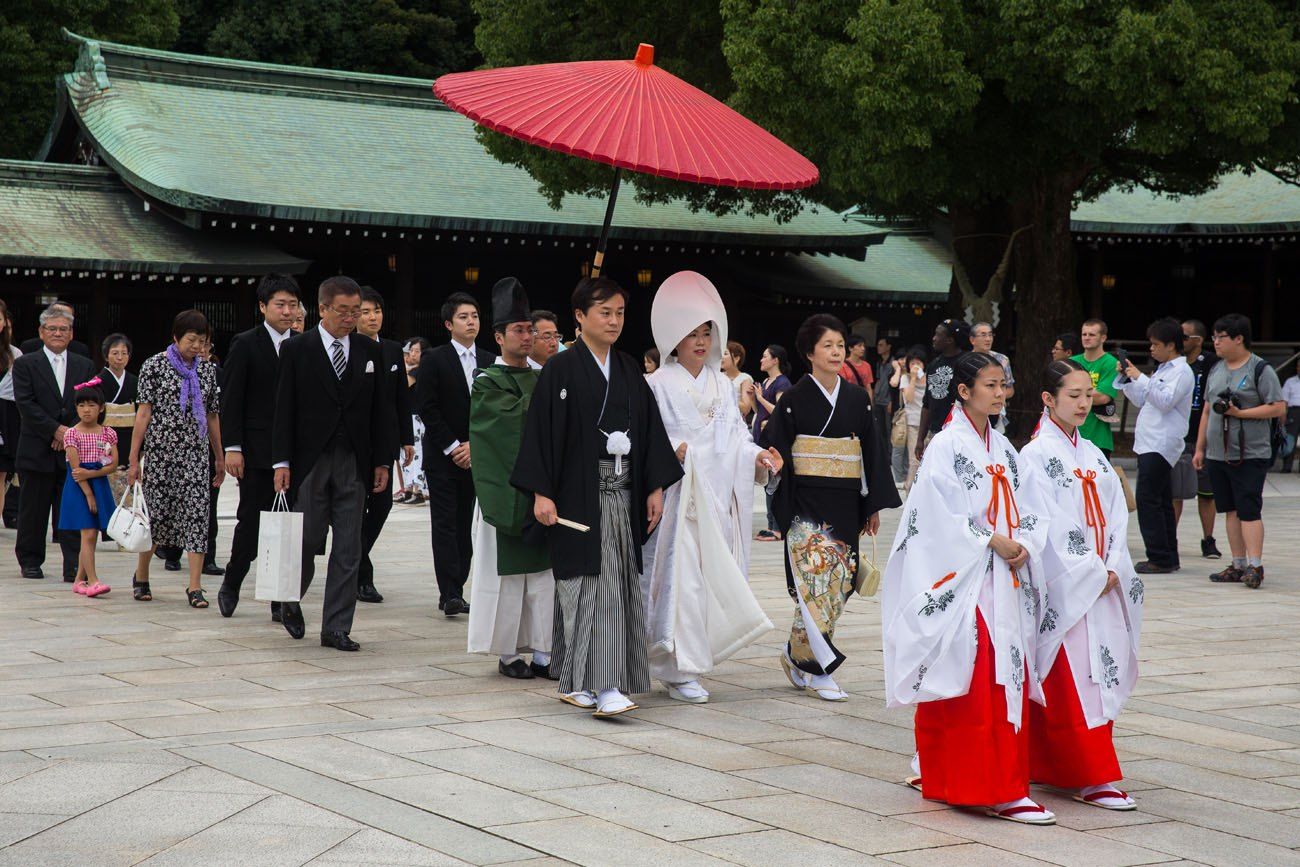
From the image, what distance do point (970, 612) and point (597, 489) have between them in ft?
6.23

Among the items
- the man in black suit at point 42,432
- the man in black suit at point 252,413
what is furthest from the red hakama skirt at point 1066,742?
the man in black suit at point 42,432

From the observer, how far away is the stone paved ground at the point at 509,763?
13.6 feet

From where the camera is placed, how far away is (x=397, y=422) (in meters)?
7.62

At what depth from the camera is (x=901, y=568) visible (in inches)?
193

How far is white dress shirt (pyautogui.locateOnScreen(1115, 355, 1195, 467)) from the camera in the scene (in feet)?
33.2

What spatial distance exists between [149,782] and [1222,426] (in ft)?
25.6

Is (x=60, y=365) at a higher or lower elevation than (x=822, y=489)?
higher

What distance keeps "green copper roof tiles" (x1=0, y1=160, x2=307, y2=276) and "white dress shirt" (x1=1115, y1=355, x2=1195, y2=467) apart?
12487 millimetres

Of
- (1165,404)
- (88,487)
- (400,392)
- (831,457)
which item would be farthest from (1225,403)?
(88,487)

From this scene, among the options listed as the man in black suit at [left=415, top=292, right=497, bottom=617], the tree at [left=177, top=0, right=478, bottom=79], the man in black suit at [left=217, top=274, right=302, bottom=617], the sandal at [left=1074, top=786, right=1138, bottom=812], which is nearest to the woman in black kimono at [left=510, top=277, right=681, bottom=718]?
the sandal at [left=1074, top=786, right=1138, bottom=812]

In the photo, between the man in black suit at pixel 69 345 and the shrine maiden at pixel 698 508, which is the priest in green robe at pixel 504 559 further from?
the man in black suit at pixel 69 345

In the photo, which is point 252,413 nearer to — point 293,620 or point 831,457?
point 293,620

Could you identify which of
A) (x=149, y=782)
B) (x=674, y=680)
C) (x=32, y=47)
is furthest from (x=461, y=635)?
(x=32, y=47)

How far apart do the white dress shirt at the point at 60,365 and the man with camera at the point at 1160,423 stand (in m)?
7.38
